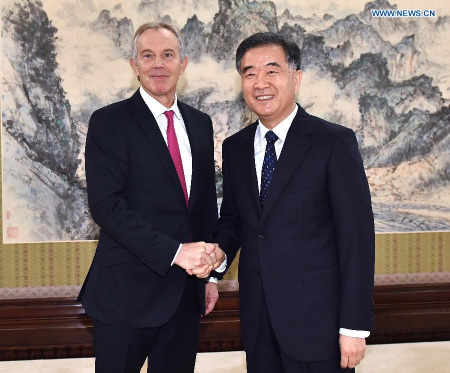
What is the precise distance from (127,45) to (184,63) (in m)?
1.67

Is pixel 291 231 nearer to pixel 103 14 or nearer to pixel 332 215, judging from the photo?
pixel 332 215

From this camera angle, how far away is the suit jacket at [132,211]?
233 cm

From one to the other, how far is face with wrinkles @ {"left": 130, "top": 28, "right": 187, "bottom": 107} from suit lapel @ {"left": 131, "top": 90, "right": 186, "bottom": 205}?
→ 9cm

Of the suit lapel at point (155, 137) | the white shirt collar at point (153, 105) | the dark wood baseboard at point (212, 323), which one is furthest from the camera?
the dark wood baseboard at point (212, 323)

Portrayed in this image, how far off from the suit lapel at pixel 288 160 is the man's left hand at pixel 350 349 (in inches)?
19.7

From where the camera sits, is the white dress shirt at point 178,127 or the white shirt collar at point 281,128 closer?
the white shirt collar at point 281,128

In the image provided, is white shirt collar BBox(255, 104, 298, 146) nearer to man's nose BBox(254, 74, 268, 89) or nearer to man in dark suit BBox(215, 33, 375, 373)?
man in dark suit BBox(215, 33, 375, 373)

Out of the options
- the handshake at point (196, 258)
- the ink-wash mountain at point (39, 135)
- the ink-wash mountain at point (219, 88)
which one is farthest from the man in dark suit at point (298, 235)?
the ink-wash mountain at point (39, 135)

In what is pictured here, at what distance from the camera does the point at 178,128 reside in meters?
2.58

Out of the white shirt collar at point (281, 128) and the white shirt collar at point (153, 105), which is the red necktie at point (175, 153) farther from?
the white shirt collar at point (281, 128)

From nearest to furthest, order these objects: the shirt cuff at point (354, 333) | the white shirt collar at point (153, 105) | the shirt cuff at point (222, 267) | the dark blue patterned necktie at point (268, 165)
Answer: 1. the shirt cuff at point (354, 333)
2. the dark blue patterned necktie at point (268, 165)
3. the white shirt collar at point (153, 105)
4. the shirt cuff at point (222, 267)

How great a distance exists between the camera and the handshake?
2324mm

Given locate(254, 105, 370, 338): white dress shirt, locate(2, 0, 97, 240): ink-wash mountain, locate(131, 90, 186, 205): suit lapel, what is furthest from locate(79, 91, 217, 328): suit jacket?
locate(2, 0, 97, 240): ink-wash mountain

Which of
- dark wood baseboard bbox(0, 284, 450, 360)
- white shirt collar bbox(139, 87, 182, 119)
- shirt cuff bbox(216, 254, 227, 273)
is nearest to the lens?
white shirt collar bbox(139, 87, 182, 119)
